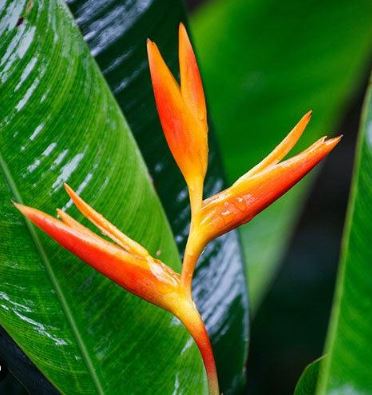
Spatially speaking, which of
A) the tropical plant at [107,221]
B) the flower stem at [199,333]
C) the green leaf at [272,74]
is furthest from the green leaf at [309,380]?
the green leaf at [272,74]

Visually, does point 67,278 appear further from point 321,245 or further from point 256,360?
point 321,245

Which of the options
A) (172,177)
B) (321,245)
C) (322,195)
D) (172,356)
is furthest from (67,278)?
(322,195)

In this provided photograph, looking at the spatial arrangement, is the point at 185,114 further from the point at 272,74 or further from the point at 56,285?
the point at 272,74

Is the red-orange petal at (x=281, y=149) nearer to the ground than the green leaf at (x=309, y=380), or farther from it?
farther from it

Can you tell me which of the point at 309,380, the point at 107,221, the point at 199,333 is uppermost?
the point at 107,221

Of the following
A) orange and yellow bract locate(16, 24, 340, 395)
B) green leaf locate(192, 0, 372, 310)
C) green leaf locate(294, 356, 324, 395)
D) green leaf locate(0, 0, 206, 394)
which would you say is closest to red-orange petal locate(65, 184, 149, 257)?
orange and yellow bract locate(16, 24, 340, 395)

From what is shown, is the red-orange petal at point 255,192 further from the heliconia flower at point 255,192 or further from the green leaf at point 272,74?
the green leaf at point 272,74

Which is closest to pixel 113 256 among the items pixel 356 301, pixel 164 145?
pixel 356 301
